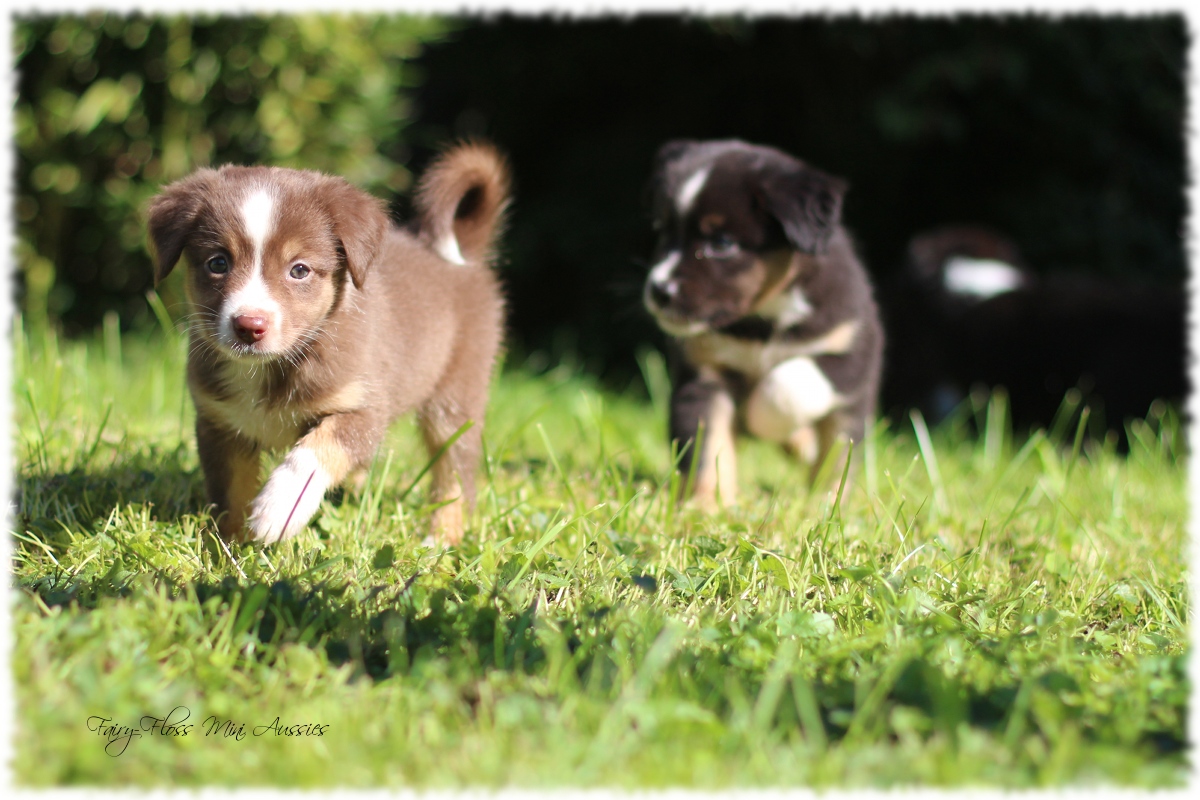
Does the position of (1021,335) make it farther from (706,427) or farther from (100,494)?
(100,494)

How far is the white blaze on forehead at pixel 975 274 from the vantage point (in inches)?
229

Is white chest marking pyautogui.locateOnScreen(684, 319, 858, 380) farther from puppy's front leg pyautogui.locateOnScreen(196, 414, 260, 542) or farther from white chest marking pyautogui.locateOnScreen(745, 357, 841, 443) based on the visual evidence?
puppy's front leg pyautogui.locateOnScreen(196, 414, 260, 542)

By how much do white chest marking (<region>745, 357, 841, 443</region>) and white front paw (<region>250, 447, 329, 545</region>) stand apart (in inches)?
66.3

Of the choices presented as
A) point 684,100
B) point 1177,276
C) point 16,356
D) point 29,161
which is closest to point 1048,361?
point 1177,276

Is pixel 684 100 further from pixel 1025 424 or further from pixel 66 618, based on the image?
pixel 66 618

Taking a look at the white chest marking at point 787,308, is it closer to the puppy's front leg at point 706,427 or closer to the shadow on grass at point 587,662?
the puppy's front leg at point 706,427

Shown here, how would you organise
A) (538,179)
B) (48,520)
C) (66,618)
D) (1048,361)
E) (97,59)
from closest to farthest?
(66,618), (48,520), (97,59), (1048,361), (538,179)

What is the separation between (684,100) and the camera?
702cm

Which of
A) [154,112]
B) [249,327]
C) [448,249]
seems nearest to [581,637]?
[249,327]

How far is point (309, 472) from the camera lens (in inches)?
102

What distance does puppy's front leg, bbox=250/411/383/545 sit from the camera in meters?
2.50

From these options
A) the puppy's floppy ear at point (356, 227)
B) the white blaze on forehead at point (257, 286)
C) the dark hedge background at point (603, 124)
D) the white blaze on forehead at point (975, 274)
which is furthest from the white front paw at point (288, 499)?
the white blaze on forehead at point (975, 274)

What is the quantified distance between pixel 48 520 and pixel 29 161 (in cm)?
344

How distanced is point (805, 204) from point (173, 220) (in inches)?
76.8
